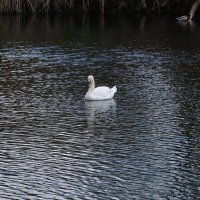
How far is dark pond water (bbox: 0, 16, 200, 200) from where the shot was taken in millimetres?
15858

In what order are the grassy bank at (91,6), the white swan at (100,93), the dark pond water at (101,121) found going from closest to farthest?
the dark pond water at (101,121) < the white swan at (100,93) < the grassy bank at (91,6)

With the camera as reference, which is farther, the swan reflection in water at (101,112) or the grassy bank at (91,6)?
the grassy bank at (91,6)

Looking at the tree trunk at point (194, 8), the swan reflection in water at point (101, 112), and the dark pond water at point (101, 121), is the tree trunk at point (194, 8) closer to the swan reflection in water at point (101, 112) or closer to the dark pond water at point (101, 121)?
the dark pond water at point (101, 121)

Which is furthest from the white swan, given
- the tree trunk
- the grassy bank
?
the grassy bank

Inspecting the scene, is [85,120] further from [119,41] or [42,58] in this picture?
[119,41]

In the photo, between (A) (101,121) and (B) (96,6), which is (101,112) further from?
(B) (96,6)

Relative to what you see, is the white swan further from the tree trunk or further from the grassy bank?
the grassy bank

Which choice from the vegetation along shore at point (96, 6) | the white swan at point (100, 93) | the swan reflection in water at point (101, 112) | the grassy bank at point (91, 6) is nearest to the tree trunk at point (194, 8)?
the vegetation along shore at point (96, 6)

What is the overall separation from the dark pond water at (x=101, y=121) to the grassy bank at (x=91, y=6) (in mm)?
16678

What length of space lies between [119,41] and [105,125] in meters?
19.1

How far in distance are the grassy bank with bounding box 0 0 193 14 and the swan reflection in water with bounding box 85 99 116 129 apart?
32.3 meters

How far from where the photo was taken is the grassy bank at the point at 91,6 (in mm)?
56031

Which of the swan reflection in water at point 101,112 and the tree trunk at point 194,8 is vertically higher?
the tree trunk at point 194,8

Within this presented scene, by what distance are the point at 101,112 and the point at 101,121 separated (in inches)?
55.1
